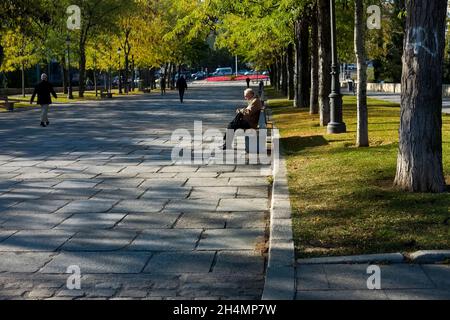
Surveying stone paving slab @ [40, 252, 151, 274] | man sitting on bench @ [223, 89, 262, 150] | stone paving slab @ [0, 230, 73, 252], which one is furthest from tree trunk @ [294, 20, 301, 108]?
stone paving slab @ [40, 252, 151, 274]

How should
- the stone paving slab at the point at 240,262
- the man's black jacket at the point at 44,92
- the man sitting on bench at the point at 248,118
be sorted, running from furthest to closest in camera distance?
1. the man's black jacket at the point at 44,92
2. the man sitting on bench at the point at 248,118
3. the stone paving slab at the point at 240,262

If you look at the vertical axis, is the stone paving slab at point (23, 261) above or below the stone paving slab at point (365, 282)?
below

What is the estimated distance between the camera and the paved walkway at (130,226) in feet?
18.1

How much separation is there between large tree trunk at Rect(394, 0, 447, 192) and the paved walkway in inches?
81.2

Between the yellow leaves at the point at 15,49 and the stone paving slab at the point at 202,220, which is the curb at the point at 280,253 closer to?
the stone paving slab at the point at 202,220

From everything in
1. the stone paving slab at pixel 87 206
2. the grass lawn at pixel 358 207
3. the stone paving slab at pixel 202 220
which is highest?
→ the grass lawn at pixel 358 207

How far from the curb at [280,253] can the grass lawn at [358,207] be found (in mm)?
120

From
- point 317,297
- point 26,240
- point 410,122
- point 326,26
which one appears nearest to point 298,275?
point 317,297

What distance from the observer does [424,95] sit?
838cm

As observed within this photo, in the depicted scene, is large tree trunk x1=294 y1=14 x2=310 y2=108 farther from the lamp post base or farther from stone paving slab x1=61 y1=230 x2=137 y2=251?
stone paving slab x1=61 y1=230 x2=137 y2=251

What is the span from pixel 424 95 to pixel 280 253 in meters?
3.56

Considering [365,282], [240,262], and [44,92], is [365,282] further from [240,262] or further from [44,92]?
[44,92]

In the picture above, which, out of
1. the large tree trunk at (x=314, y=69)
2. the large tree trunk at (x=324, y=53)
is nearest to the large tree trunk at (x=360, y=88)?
the large tree trunk at (x=324, y=53)

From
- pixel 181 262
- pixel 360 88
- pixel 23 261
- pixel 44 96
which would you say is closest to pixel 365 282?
pixel 181 262
